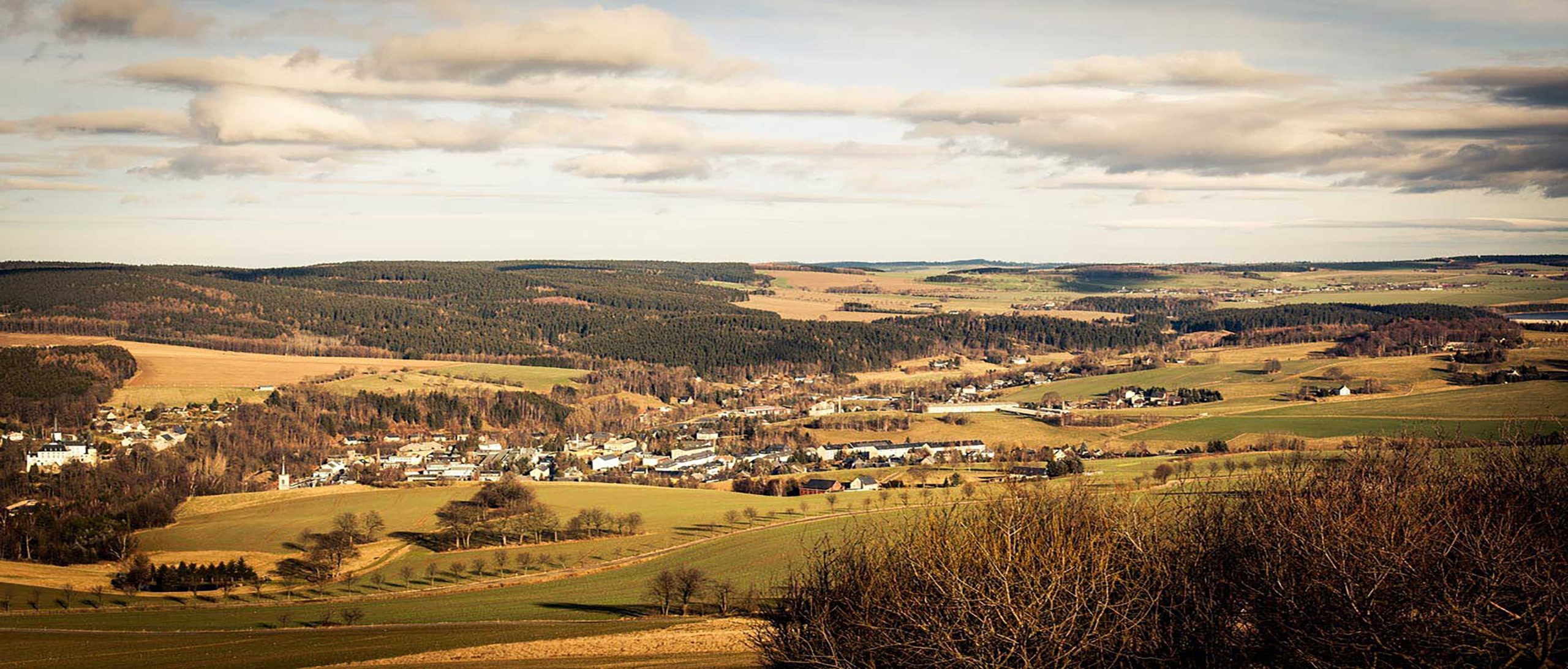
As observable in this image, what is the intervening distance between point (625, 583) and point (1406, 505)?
48915 mm

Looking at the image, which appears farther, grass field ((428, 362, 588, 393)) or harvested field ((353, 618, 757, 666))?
grass field ((428, 362, 588, 393))

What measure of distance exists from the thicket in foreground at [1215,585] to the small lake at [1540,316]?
17223 centimetres

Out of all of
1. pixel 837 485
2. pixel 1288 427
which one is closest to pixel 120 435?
Answer: pixel 837 485

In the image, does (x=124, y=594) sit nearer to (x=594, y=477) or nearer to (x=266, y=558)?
(x=266, y=558)

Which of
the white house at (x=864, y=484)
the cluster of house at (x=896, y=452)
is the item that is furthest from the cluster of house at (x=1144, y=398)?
the white house at (x=864, y=484)

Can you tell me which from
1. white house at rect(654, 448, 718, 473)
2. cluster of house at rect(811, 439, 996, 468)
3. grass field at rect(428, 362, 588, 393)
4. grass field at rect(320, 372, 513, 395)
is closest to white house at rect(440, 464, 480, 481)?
white house at rect(654, 448, 718, 473)

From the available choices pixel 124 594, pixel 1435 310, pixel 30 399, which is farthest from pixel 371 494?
pixel 1435 310

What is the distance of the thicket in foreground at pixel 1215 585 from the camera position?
19516 mm

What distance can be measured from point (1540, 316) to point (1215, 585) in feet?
636

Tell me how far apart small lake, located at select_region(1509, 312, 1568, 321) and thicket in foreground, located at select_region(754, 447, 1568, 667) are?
17223 cm

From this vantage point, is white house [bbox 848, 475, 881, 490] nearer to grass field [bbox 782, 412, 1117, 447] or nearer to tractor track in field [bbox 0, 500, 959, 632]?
tractor track in field [bbox 0, 500, 959, 632]

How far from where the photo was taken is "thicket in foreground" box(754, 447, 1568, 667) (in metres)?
19.5

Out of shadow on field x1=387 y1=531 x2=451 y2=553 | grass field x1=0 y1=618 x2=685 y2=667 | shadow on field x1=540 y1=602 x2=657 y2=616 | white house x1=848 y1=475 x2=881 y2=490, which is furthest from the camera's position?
white house x1=848 y1=475 x2=881 y2=490

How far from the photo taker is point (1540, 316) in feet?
586
